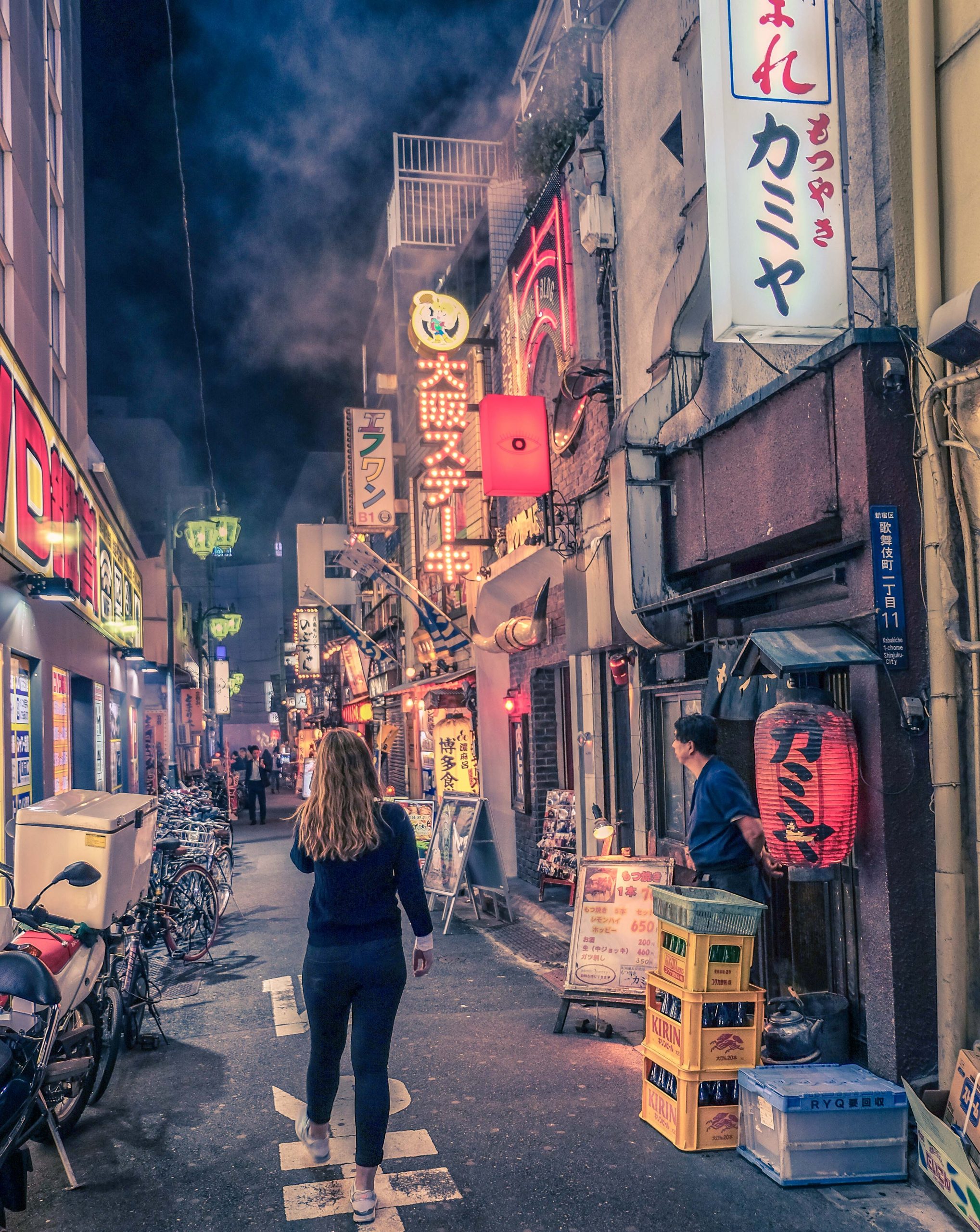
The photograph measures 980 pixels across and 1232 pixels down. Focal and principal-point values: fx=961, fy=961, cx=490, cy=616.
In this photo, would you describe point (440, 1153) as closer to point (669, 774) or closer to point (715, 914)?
point (715, 914)

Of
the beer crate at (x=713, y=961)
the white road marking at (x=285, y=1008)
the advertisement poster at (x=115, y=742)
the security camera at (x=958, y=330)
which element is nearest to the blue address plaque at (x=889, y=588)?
the security camera at (x=958, y=330)

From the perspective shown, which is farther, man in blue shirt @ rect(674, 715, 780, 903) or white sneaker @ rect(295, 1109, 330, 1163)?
man in blue shirt @ rect(674, 715, 780, 903)

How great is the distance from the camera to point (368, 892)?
14.5 ft

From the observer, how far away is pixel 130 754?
817 inches

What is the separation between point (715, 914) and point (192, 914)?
676 centimetres

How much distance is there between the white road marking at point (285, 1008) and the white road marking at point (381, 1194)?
1.91 m

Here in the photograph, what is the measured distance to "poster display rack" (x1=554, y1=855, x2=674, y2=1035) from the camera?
Answer: 6.78m

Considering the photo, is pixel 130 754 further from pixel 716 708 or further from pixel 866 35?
pixel 866 35

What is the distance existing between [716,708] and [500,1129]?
127 inches

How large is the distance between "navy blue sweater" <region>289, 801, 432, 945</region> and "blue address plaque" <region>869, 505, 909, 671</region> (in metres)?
2.92

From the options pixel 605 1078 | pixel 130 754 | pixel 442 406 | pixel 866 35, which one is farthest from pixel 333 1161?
pixel 130 754

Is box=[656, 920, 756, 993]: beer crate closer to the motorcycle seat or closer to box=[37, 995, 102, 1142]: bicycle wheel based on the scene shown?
the motorcycle seat

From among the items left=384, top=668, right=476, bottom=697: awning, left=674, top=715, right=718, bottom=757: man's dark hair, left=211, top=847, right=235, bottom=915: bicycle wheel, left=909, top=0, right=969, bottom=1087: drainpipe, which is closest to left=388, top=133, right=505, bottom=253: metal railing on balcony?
left=384, top=668, right=476, bottom=697: awning

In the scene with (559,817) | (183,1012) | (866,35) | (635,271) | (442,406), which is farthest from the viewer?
(442,406)
